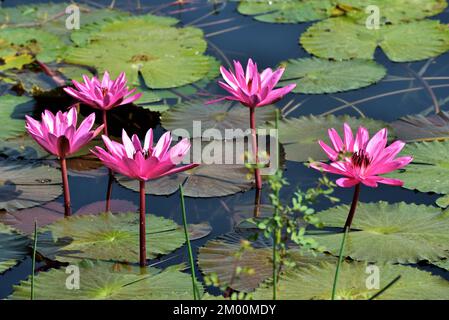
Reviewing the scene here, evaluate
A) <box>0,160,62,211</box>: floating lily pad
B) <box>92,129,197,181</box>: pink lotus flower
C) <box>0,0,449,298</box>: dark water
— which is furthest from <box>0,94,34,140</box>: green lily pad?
<box>92,129,197,181</box>: pink lotus flower

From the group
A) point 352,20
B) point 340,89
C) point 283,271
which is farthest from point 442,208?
point 352,20

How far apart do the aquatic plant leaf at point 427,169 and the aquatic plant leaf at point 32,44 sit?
2.20 metres

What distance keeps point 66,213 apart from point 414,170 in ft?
4.82

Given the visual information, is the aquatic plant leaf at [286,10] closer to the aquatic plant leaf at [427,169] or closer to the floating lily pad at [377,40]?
the floating lily pad at [377,40]

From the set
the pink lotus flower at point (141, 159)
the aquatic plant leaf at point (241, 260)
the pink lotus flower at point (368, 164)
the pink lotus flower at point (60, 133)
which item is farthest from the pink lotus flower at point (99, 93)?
the pink lotus flower at point (368, 164)

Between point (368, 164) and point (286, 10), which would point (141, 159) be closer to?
point (368, 164)

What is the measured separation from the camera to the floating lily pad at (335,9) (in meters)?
5.25

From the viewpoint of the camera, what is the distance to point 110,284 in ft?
9.50

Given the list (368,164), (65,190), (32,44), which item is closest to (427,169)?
(368,164)

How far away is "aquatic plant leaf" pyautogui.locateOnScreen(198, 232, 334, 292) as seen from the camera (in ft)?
9.73

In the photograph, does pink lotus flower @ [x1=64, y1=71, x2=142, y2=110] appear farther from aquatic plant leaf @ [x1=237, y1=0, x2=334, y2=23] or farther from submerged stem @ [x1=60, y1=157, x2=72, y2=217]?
aquatic plant leaf @ [x1=237, y1=0, x2=334, y2=23]

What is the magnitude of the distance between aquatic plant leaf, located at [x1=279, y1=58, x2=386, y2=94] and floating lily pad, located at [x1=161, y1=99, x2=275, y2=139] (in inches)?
12.8

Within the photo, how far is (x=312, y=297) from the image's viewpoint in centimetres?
278

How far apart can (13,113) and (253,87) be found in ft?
4.71
